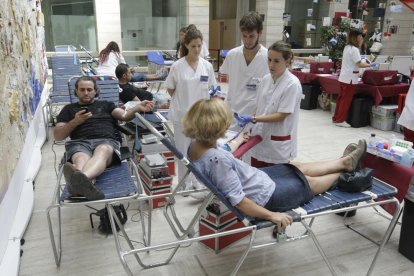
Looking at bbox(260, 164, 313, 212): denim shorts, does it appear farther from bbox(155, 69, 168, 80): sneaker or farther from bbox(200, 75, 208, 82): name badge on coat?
bbox(155, 69, 168, 80): sneaker

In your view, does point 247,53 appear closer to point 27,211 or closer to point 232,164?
point 232,164

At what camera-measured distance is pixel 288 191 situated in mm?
1972

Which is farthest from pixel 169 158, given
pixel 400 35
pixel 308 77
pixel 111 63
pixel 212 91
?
pixel 400 35

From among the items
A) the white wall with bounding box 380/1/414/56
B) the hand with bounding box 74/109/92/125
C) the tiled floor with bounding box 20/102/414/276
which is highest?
the white wall with bounding box 380/1/414/56

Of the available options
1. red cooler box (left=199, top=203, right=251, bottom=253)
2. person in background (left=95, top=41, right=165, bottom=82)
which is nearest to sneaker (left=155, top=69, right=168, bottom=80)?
person in background (left=95, top=41, right=165, bottom=82)

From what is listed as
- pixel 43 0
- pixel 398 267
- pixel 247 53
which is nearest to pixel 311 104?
pixel 247 53

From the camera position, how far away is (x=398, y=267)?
2232 mm

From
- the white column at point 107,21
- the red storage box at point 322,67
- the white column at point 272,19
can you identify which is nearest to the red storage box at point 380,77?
the red storage box at point 322,67

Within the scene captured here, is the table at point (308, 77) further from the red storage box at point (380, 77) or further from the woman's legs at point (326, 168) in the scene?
the woman's legs at point (326, 168)

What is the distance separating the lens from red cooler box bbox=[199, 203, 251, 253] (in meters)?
2.33

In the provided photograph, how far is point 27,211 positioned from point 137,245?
894 millimetres

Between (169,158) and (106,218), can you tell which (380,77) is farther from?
(106,218)

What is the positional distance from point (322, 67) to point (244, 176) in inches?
197

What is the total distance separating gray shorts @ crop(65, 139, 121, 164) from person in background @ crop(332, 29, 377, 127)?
12.1 ft
